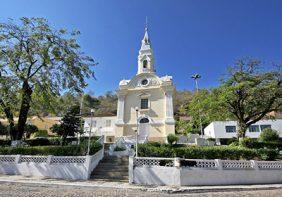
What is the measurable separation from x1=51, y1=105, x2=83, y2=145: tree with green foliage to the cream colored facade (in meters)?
5.20

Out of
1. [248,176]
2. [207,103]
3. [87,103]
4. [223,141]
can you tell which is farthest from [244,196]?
[87,103]

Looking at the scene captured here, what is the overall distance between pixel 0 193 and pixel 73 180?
473 centimetres

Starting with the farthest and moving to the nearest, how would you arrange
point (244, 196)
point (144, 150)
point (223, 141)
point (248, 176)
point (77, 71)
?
point (223, 141)
point (77, 71)
point (144, 150)
point (248, 176)
point (244, 196)

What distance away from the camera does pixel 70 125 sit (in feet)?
95.1

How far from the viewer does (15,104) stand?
60.3 ft

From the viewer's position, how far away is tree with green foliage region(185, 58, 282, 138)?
20062 mm

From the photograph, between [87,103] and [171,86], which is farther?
[87,103]

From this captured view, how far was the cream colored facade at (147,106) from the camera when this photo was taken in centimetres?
2883

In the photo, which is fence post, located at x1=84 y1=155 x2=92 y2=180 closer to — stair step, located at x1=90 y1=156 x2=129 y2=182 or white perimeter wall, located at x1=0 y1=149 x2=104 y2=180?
white perimeter wall, located at x1=0 y1=149 x2=104 y2=180

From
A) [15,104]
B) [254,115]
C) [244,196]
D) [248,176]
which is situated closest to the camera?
[244,196]

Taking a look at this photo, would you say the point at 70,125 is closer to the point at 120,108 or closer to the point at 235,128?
the point at 120,108

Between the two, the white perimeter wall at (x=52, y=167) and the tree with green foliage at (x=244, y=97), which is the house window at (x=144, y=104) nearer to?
the tree with green foliage at (x=244, y=97)

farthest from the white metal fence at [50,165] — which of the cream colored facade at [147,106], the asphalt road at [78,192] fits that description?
the cream colored facade at [147,106]

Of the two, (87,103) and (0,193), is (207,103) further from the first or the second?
(87,103)
